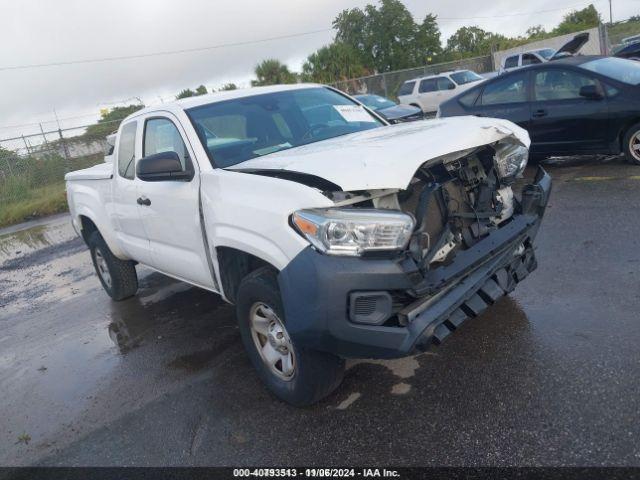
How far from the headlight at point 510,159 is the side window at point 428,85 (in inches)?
776

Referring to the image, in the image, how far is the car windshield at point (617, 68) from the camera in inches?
Result: 293

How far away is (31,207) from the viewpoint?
15.6m

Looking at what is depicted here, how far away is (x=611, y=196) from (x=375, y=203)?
4.71 m

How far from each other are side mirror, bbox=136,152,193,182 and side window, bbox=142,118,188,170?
0.41 ft

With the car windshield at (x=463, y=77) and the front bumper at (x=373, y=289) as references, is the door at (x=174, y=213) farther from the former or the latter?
the car windshield at (x=463, y=77)

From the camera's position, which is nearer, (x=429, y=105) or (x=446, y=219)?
(x=446, y=219)

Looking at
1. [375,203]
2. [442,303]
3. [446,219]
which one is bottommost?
[442,303]

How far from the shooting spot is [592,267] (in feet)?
15.0

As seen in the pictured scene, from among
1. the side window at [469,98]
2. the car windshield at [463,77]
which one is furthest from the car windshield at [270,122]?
the car windshield at [463,77]

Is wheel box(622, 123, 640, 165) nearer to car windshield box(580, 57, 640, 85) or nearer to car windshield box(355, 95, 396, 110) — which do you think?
car windshield box(580, 57, 640, 85)

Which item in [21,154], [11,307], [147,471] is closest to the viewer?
[147,471]

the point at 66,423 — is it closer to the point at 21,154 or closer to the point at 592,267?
the point at 592,267

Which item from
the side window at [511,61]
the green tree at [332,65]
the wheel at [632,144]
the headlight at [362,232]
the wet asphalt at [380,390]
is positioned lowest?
the wet asphalt at [380,390]

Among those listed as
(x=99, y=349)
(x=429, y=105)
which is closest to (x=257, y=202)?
(x=99, y=349)
